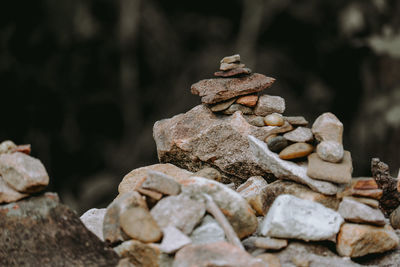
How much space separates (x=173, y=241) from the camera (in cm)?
268

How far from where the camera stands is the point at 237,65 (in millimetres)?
4094

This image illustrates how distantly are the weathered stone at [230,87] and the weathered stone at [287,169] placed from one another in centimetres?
62

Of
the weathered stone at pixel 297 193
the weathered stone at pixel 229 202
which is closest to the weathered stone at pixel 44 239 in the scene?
the weathered stone at pixel 229 202

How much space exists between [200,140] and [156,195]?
1.17 metres

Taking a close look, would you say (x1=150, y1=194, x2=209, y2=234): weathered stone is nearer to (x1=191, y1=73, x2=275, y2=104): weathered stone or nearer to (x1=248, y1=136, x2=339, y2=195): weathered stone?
(x1=248, y1=136, x2=339, y2=195): weathered stone

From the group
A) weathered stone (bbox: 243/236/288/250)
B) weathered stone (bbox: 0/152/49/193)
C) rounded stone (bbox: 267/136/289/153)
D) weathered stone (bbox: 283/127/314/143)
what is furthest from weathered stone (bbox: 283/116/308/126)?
weathered stone (bbox: 0/152/49/193)

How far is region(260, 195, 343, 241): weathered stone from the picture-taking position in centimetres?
286

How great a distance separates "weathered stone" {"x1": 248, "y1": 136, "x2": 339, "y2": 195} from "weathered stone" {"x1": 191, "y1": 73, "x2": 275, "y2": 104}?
0.62 m

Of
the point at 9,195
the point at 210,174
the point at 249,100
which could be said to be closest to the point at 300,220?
the point at 210,174

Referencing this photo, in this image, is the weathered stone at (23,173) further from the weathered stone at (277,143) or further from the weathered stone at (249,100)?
the weathered stone at (249,100)

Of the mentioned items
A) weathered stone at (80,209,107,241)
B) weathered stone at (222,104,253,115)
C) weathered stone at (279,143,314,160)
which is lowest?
weathered stone at (80,209,107,241)

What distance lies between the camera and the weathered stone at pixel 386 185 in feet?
12.7

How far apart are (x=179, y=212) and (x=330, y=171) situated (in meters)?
0.97

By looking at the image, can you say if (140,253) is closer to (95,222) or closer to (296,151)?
(95,222)
